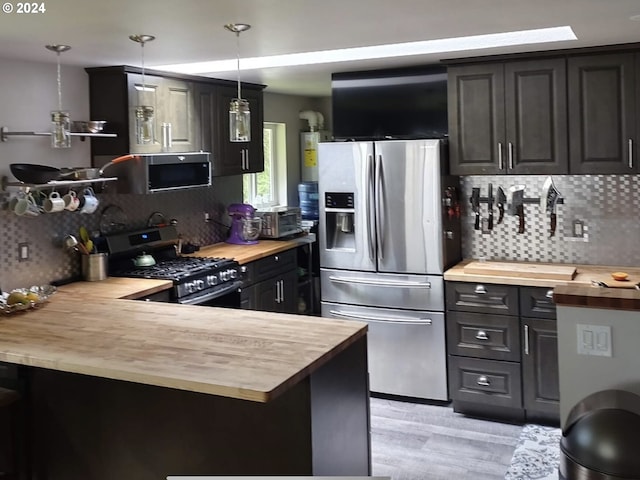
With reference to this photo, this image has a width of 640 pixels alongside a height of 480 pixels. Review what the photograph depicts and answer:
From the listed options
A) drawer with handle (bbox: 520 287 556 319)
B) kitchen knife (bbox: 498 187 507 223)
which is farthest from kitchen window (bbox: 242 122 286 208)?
drawer with handle (bbox: 520 287 556 319)

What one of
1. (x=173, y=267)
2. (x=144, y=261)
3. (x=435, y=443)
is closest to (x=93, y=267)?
(x=144, y=261)

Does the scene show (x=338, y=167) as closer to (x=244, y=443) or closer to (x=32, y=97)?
(x=32, y=97)

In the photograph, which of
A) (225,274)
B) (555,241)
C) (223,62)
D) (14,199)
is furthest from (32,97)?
(555,241)

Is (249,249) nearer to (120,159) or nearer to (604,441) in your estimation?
(120,159)

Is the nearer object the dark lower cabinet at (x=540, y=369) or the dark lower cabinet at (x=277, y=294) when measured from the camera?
the dark lower cabinet at (x=540, y=369)

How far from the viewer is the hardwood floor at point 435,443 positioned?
12.0ft

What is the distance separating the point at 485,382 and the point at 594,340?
1.83 metres

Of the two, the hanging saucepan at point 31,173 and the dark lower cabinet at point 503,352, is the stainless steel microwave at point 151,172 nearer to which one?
the hanging saucepan at point 31,173

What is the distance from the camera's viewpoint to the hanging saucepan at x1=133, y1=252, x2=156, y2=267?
15.1ft

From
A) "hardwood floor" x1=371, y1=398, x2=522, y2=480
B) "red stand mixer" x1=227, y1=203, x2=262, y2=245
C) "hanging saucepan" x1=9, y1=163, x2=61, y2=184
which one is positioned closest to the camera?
"hardwood floor" x1=371, y1=398, x2=522, y2=480

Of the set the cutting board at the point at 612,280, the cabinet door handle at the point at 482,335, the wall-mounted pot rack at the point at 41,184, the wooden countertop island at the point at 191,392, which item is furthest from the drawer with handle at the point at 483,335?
the wall-mounted pot rack at the point at 41,184

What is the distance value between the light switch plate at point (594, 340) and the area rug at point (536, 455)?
1134 millimetres

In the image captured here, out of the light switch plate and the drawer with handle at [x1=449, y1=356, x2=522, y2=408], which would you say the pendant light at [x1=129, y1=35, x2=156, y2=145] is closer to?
the light switch plate

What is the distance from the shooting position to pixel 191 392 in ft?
8.66
